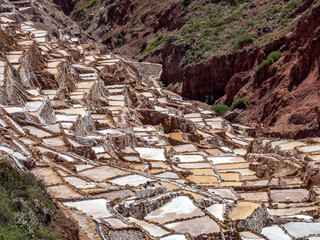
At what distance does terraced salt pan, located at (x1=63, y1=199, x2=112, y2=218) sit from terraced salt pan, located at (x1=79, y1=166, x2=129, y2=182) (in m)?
3.86

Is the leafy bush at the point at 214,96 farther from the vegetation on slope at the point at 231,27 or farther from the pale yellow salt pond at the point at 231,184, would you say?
the pale yellow salt pond at the point at 231,184

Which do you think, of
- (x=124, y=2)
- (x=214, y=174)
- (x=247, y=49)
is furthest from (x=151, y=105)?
(x=124, y=2)

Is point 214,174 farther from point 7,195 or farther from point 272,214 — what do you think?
point 7,195

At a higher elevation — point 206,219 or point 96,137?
point 206,219

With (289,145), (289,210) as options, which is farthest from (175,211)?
(289,145)

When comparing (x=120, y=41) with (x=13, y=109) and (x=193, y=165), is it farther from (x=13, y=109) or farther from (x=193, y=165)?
(x=13, y=109)

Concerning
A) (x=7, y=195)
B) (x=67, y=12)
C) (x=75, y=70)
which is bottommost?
(x=67, y=12)

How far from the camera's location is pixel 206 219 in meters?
14.7

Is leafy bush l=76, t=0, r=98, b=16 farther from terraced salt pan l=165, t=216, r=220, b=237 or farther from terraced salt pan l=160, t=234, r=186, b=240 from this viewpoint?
terraced salt pan l=160, t=234, r=186, b=240

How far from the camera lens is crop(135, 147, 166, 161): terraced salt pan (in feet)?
86.9

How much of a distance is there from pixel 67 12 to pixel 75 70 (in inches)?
3026

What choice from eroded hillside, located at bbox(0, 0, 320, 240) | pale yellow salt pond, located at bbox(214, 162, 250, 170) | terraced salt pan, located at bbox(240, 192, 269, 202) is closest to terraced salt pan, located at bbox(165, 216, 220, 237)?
eroded hillside, located at bbox(0, 0, 320, 240)

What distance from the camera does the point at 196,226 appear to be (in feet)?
46.4

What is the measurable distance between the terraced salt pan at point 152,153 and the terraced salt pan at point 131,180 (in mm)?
6906
